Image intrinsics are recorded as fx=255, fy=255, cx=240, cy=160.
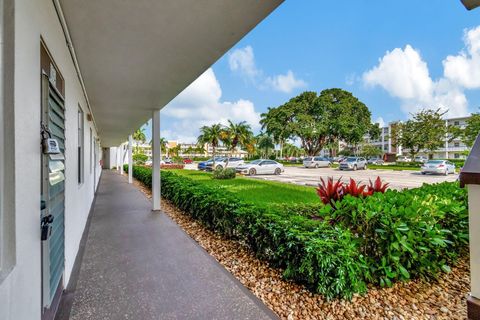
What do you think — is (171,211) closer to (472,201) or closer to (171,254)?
(171,254)

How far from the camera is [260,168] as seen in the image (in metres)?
19.6

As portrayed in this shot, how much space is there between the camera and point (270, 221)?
3.39 m

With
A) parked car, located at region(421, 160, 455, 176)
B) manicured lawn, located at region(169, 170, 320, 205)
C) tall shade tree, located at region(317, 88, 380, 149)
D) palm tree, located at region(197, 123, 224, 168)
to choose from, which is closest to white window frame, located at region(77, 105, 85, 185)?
manicured lawn, located at region(169, 170, 320, 205)

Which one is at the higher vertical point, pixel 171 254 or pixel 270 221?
pixel 270 221

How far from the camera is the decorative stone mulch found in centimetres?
236

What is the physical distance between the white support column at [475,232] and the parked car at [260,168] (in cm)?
1747

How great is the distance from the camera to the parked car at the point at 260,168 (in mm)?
19327

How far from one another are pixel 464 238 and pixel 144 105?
635 cm

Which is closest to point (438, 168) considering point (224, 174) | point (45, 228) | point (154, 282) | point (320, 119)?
point (224, 174)

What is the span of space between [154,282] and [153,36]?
2.82 meters

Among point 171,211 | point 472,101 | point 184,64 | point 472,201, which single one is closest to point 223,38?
point 184,64

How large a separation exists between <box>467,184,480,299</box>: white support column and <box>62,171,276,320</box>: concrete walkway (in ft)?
5.21

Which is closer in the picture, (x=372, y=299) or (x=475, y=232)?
(x=475, y=232)

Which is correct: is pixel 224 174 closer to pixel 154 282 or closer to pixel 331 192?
pixel 331 192
